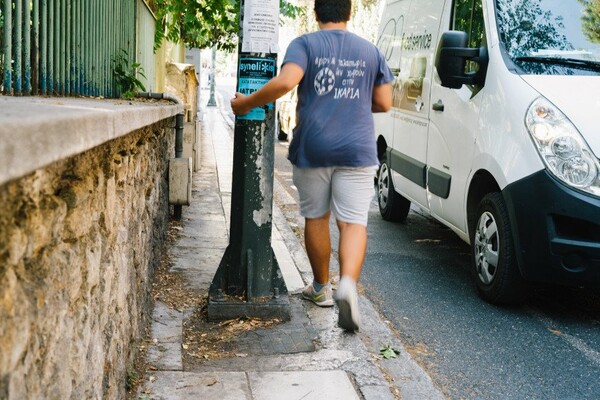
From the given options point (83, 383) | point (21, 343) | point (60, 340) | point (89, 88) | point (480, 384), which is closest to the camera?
point (21, 343)

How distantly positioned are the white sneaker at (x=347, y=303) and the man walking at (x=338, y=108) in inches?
0.6

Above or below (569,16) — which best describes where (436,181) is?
below

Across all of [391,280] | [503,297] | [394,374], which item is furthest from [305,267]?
[394,374]

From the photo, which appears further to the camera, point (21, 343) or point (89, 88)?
point (89, 88)

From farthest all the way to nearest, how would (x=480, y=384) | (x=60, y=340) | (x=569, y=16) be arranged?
1. (x=569, y=16)
2. (x=480, y=384)
3. (x=60, y=340)

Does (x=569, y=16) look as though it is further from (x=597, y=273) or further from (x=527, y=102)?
(x=597, y=273)

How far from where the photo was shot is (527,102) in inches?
187

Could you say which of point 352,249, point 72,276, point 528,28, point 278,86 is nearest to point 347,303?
point 352,249

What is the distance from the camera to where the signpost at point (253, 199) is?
4.54 meters

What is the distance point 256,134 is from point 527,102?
168 cm

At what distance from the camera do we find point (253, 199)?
15.2 feet

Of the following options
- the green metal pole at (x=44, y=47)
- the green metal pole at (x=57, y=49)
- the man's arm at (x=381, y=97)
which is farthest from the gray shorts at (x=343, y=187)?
the green metal pole at (x=44, y=47)

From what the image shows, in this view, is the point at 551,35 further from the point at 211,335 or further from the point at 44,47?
the point at 44,47

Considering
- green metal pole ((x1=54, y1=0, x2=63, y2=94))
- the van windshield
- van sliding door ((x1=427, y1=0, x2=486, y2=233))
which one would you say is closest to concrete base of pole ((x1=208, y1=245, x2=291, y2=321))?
green metal pole ((x1=54, y1=0, x2=63, y2=94))
